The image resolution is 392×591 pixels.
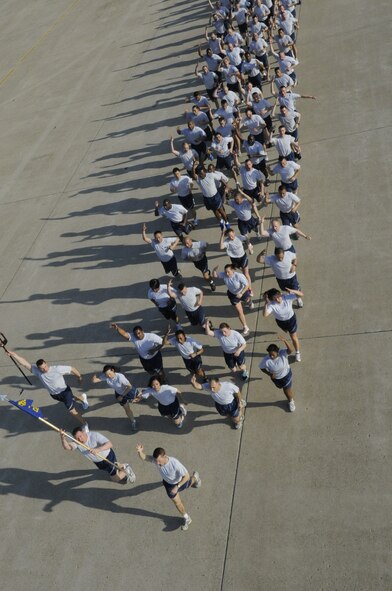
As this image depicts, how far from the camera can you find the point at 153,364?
26.5 feet

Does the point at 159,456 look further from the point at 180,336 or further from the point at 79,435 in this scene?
the point at 180,336

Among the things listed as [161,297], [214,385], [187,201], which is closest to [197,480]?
[214,385]

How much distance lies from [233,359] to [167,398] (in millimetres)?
1211

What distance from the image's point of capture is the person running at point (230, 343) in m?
7.36

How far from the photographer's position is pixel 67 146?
1664cm

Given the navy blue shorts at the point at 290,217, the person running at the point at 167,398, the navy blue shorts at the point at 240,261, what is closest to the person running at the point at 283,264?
the navy blue shorts at the point at 240,261

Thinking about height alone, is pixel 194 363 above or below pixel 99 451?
below

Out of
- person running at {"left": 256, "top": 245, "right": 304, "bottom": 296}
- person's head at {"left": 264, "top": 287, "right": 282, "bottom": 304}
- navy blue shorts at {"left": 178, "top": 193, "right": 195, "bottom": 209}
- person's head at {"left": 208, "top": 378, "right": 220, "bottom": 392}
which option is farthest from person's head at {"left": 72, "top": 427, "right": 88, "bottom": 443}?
navy blue shorts at {"left": 178, "top": 193, "right": 195, "bottom": 209}

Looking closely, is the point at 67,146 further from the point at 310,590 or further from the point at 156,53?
the point at 310,590

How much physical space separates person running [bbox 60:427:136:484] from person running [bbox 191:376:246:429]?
1.47 meters

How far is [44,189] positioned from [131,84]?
22.1ft

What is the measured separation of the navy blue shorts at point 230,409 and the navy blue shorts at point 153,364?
1388mm

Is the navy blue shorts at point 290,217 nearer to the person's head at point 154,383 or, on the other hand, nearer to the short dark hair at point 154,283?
the short dark hair at point 154,283

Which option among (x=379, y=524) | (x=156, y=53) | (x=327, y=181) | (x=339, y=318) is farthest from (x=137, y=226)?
(x=156, y=53)
